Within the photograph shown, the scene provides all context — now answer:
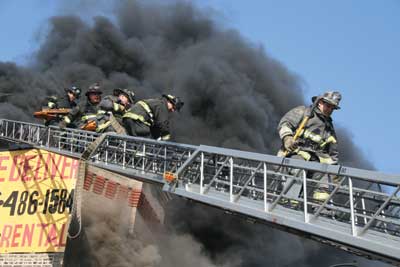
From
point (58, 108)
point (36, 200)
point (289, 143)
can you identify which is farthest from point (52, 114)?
point (289, 143)

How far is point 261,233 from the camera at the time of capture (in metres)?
14.2

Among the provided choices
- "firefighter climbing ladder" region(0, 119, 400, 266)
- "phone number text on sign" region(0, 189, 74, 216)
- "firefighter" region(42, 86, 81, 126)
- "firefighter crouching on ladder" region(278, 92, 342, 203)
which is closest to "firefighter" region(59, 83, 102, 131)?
"firefighter" region(42, 86, 81, 126)

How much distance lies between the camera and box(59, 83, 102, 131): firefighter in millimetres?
8217

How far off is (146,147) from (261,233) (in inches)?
345

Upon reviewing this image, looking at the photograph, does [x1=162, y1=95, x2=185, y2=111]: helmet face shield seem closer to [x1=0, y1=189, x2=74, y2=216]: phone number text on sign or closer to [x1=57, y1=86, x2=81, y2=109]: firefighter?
[x1=0, y1=189, x2=74, y2=216]: phone number text on sign

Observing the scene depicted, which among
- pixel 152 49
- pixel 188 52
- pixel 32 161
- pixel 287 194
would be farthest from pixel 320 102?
pixel 152 49

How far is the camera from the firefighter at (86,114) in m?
8.22

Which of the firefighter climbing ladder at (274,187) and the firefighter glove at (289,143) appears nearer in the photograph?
the firefighter climbing ladder at (274,187)

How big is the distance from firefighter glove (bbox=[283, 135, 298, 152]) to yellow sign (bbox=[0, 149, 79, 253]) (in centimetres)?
379

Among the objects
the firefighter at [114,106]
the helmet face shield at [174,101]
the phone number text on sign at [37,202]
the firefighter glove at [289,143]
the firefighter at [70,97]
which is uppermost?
the firefighter at [70,97]

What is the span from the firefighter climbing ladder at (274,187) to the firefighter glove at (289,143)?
0.64 ft

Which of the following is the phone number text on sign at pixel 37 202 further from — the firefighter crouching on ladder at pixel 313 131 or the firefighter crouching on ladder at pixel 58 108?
the firefighter crouching on ladder at pixel 313 131

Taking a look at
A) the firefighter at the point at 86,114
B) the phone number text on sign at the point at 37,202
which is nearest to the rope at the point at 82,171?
the phone number text on sign at the point at 37,202

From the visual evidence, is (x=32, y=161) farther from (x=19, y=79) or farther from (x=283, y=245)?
(x=19, y=79)
